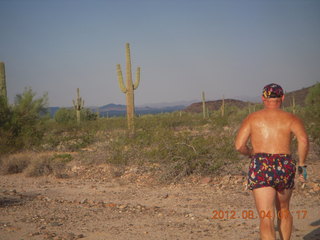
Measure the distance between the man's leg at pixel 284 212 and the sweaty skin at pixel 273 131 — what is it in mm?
354

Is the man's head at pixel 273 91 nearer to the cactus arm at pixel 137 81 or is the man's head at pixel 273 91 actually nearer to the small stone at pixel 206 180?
the small stone at pixel 206 180

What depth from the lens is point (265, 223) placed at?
11.8 ft

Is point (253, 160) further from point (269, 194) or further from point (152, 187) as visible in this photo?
point (152, 187)

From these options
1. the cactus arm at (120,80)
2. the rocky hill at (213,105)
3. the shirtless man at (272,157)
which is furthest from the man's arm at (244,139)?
the rocky hill at (213,105)

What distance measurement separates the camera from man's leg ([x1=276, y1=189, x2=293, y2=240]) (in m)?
3.71

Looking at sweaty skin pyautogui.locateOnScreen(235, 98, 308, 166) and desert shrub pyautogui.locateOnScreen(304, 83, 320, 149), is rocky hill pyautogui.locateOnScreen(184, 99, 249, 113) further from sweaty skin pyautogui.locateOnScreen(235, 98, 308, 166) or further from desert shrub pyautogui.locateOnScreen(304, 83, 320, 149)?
sweaty skin pyautogui.locateOnScreen(235, 98, 308, 166)

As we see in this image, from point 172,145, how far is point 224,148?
1.29m

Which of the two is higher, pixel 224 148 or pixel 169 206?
pixel 224 148

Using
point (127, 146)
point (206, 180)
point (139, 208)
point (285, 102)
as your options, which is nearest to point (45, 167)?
point (127, 146)

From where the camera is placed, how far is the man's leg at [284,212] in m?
3.71

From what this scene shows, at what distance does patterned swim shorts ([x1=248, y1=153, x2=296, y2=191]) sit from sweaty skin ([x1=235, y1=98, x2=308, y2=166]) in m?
0.07

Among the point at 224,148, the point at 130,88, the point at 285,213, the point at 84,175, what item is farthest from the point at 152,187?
the point at 130,88

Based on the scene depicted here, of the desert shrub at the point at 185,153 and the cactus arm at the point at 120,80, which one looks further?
the cactus arm at the point at 120,80

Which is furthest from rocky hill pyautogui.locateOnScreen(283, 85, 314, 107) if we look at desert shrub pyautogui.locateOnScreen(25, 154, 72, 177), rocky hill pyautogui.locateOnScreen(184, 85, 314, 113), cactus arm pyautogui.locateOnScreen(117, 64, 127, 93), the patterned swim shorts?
the patterned swim shorts
